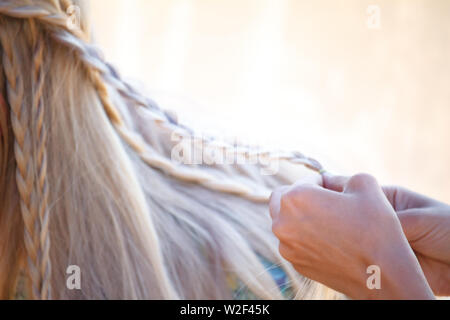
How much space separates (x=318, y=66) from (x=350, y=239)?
1359mm

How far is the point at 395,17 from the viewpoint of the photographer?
183 centimetres

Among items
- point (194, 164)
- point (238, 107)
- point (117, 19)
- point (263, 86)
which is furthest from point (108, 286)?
point (117, 19)

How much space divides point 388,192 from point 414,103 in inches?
56.6

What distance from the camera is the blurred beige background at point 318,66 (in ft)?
4.91

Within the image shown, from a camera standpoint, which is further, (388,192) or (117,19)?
(117,19)

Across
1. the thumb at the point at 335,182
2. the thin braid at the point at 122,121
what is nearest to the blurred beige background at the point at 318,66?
the thin braid at the point at 122,121

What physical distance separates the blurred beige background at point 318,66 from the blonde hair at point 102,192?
2.02ft

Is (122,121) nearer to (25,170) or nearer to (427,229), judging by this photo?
(25,170)

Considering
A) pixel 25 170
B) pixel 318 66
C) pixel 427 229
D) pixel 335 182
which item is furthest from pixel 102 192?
pixel 318 66

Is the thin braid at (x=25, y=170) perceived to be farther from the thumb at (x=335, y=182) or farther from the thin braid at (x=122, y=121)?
the thumb at (x=335, y=182)

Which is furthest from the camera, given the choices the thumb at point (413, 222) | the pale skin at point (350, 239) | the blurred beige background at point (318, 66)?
the blurred beige background at point (318, 66)

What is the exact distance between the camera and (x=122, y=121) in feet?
2.09

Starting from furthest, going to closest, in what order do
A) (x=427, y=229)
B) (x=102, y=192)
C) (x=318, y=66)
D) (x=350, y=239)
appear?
(x=318, y=66) < (x=102, y=192) < (x=427, y=229) < (x=350, y=239)
